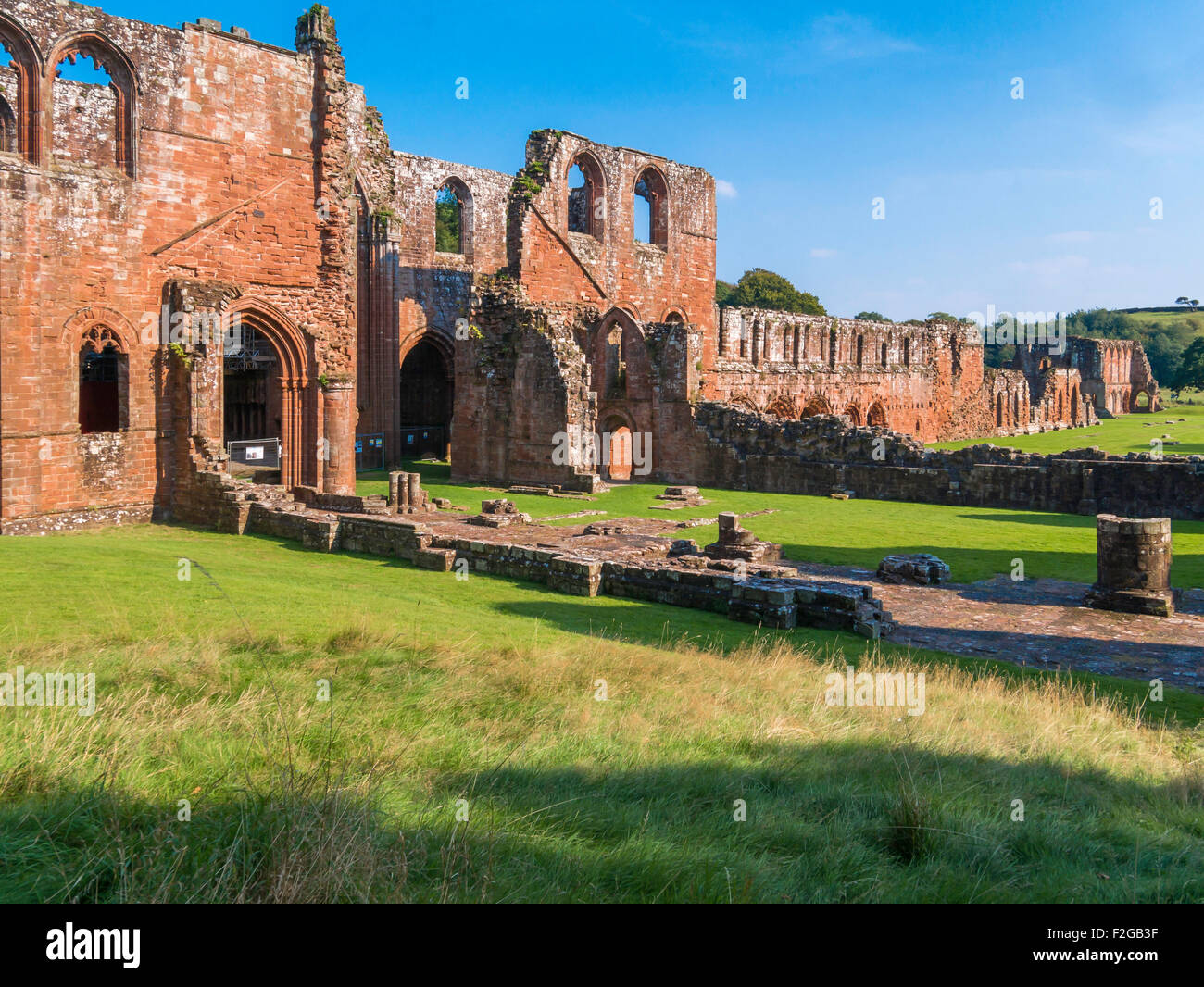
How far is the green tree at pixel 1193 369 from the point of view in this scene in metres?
66.9

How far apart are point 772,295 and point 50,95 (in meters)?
62.7

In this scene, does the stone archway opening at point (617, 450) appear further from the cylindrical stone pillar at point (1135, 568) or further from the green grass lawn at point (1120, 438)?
the cylindrical stone pillar at point (1135, 568)

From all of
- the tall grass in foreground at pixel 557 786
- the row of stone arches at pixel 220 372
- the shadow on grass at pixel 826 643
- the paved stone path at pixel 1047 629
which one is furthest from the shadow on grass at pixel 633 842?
the row of stone arches at pixel 220 372

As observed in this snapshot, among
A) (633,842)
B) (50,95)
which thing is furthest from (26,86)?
(633,842)

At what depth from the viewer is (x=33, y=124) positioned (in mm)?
16109

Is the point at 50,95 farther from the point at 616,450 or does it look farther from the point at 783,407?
A: the point at 783,407

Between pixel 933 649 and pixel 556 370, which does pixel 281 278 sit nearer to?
pixel 556 370

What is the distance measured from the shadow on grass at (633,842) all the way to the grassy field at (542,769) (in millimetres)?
16

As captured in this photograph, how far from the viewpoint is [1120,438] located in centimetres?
4238

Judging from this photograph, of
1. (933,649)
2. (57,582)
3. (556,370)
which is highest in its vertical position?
(556,370)

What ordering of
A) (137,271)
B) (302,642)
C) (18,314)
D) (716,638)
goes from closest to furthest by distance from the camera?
1. (302,642)
2. (716,638)
3. (18,314)
4. (137,271)
